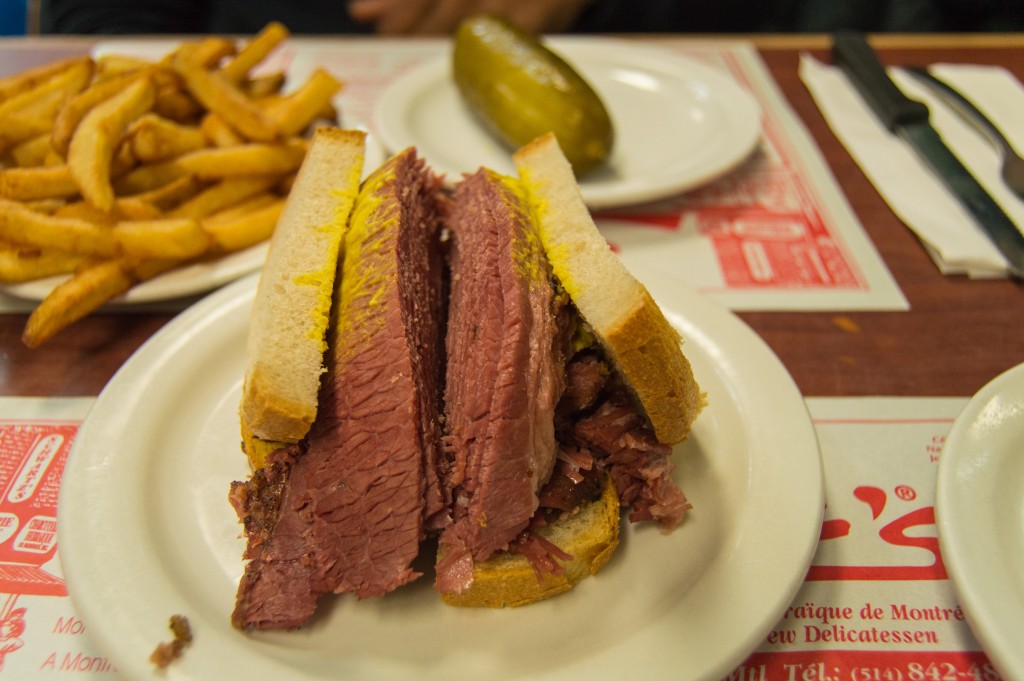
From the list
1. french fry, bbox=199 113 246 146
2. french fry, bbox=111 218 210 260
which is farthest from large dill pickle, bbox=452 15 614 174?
french fry, bbox=111 218 210 260

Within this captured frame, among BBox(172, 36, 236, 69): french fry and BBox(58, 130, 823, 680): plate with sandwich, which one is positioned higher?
BBox(172, 36, 236, 69): french fry

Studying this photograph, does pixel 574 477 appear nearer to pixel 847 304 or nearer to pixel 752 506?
pixel 752 506

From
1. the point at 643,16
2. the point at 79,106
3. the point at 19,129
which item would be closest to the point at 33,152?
the point at 19,129

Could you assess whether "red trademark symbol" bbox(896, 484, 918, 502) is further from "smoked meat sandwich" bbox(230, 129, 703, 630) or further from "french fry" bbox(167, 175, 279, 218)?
"french fry" bbox(167, 175, 279, 218)

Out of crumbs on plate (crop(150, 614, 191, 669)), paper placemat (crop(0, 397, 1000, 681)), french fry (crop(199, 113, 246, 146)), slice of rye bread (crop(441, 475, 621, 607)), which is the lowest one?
paper placemat (crop(0, 397, 1000, 681))

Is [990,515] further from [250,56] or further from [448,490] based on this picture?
[250,56]

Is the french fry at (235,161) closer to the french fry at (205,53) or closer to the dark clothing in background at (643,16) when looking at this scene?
the french fry at (205,53)

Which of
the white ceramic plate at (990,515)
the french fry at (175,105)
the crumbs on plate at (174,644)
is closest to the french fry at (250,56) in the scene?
the french fry at (175,105)
